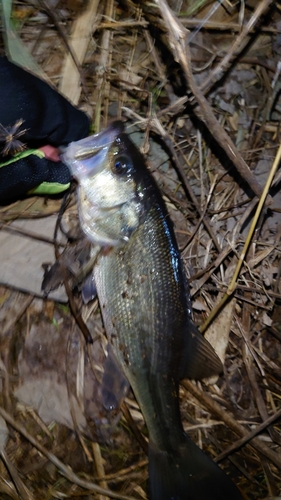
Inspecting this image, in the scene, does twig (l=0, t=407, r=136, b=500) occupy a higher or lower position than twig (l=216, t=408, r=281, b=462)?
higher

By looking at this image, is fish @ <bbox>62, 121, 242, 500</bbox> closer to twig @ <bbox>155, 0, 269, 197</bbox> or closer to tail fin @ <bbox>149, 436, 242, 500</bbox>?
tail fin @ <bbox>149, 436, 242, 500</bbox>

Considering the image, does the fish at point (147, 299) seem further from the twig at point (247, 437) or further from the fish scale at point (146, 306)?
the twig at point (247, 437)

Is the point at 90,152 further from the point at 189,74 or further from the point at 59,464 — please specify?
the point at 59,464

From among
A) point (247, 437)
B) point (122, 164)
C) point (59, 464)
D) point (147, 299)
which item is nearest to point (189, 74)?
point (122, 164)

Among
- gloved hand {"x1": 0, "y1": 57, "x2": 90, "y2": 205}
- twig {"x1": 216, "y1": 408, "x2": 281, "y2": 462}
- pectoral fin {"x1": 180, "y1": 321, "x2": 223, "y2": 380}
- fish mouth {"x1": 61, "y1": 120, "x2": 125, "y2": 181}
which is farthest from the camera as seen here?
twig {"x1": 216, "y1": 408, "x2": 281, "y2": 462}

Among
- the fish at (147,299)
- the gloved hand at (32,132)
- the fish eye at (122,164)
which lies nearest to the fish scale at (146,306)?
the fish at (147,299)

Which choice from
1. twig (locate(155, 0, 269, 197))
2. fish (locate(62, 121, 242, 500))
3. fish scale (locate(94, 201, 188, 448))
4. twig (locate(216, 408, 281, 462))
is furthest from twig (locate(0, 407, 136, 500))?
twig (locate(155, 0, 269, 197))
